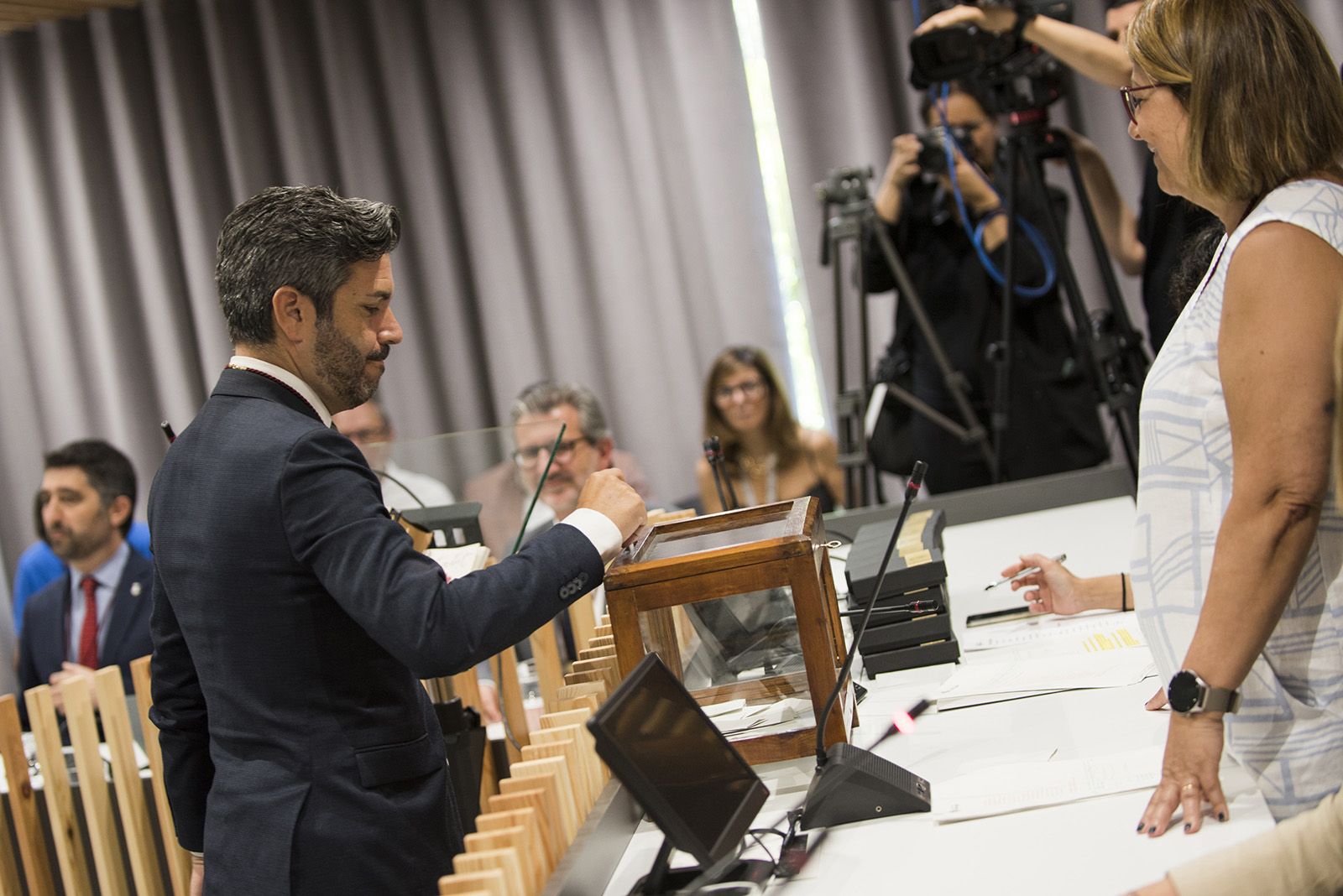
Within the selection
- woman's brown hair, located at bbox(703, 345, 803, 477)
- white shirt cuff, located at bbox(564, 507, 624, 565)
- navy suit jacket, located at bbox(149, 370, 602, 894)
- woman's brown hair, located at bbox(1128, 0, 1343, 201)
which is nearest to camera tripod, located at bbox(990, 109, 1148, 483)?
woman's brown hair, located at bbox(703, 345, 803, 477)

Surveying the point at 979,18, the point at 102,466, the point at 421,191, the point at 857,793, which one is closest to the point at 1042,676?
the point at 857,793

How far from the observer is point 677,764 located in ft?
3.67

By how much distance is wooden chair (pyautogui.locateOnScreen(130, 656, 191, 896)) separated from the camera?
218 cm

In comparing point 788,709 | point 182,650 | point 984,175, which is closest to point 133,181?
point 984,175

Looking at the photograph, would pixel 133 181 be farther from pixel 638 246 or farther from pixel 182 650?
pixel 182 650

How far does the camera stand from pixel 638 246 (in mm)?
4652

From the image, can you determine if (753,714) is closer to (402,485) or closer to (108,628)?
(402,485)

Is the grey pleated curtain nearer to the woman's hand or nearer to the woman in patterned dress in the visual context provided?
the woman's hand

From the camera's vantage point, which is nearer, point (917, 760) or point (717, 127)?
point (917, 760)

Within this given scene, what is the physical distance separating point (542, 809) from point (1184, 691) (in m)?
0.59

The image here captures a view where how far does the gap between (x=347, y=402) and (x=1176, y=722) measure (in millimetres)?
921

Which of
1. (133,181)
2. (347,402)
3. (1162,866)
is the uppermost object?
(133,181)

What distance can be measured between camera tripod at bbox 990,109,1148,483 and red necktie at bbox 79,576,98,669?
2595 millimetres

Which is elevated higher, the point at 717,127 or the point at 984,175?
the point at 717,127
